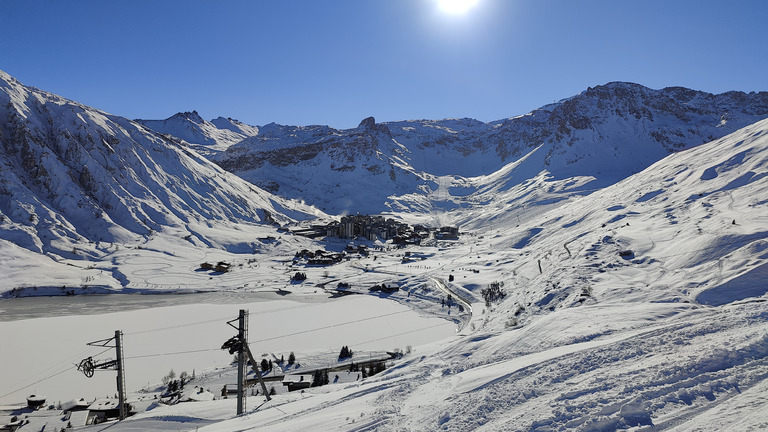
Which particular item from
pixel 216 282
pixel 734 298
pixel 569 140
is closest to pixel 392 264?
A: pixel 216 282

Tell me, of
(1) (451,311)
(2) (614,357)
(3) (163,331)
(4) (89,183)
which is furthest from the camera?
(4) (89,183)

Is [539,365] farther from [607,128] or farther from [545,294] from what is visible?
[607,128]

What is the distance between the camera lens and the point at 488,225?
86.9 metres

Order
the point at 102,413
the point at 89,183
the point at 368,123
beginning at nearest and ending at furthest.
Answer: the point at 102,413 → the point at 89,183 → the point at 368,123

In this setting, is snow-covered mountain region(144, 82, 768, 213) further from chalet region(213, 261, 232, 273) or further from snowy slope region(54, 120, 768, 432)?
snowy slope region(54, 120, 768, 432)

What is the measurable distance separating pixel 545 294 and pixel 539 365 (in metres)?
10.9

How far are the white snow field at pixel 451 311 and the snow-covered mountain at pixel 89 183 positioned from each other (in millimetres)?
557

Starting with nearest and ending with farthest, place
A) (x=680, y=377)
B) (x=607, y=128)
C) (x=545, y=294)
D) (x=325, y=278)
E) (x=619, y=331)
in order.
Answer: (x=680, y=377) < (x=619, y=331) < (x=545, y=294) < (x=325, y=278) < (x=607, y=128)

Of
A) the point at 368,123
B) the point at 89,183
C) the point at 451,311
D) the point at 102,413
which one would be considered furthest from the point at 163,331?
the point at 368,123

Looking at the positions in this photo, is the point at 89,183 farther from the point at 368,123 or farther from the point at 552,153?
the point at 368,123

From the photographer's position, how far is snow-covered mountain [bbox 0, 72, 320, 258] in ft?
167

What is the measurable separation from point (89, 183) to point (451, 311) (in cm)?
6223

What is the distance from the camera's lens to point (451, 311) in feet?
109

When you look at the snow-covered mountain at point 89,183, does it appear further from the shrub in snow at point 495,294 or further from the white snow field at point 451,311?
the shrub in snow at point 495,294
